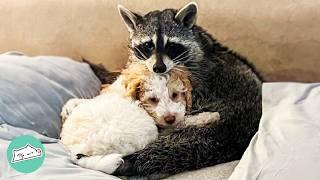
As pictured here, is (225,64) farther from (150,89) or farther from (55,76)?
(55,76)

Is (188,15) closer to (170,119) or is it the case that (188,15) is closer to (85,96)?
(170,119)

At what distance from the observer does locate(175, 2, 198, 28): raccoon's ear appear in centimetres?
134

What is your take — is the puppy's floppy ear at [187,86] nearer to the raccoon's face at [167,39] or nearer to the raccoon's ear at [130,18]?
the raccoon's face at [167,39]

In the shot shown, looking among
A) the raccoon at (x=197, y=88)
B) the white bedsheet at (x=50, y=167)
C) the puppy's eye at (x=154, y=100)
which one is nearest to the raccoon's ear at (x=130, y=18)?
the raccoon at (x=197, y=88)

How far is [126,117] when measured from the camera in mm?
1225

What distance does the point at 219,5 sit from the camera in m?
1.57

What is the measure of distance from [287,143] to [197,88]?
1.13 feet

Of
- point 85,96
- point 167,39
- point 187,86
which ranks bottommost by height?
point 85,96

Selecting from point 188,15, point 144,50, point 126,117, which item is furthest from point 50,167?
point 188,15

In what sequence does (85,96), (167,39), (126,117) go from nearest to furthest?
(126,117) → (167,39) → (85,96)

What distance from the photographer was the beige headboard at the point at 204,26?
4.90 feet

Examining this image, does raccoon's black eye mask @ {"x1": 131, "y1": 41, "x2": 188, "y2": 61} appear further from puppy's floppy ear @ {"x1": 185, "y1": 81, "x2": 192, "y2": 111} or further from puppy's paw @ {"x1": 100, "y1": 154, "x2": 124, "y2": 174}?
puppy's paw @ {"x1": 100, "y1": 154, "x2": 124, "y2": 174}

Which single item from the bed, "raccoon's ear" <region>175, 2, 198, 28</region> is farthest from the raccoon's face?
the bed

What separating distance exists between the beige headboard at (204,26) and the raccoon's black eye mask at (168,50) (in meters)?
0.26
